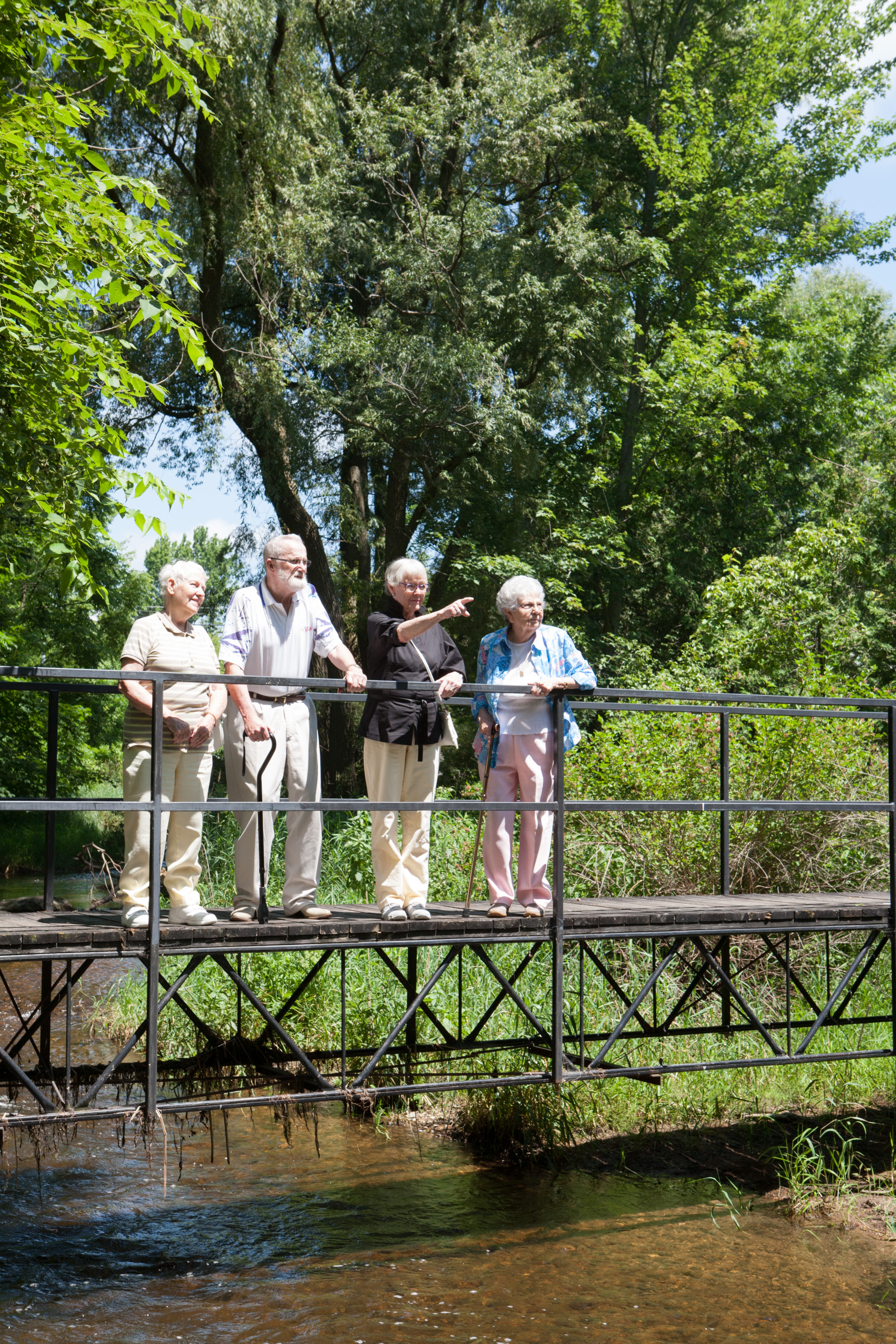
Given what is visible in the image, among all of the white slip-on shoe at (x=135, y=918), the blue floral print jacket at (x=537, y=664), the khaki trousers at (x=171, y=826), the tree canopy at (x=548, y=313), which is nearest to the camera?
the white slip-on shoe at (x=135, y=918)

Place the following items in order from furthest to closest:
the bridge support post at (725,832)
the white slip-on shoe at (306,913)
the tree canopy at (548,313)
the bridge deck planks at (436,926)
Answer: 1. the tree canopy at (548,313)
2. the bridge support post at (725,832)
3. the white slip-on shoe at (306,913)
4. the bridge deck planks at (436,926)

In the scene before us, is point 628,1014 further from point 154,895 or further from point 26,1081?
point 26,1081

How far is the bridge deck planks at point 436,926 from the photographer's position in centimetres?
484

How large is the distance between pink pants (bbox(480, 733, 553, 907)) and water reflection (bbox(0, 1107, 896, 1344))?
203cm

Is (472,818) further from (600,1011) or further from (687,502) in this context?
(687,502)

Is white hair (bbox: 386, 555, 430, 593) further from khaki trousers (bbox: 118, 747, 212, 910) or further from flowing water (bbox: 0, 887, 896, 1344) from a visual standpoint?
flowing water (bbox: 0, 887, 896, 1344)

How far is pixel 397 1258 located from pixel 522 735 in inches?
120

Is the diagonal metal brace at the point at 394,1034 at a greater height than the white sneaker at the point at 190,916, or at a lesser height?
lesser

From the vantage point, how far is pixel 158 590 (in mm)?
39219

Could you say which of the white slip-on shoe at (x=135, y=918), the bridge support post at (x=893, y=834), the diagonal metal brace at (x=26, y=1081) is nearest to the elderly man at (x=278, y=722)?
the white slip-on shoe at (x=135, y=918)

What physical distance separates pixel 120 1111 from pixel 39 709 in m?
20.2

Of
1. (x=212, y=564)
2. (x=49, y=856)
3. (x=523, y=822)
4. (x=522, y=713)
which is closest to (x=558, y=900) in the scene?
(x=523, y=822)

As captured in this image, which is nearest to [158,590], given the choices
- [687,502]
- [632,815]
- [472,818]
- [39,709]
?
[39,709]

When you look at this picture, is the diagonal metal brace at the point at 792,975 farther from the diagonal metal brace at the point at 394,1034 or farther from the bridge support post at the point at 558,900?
→ the diagonal metal brace at the point at 394,1034
